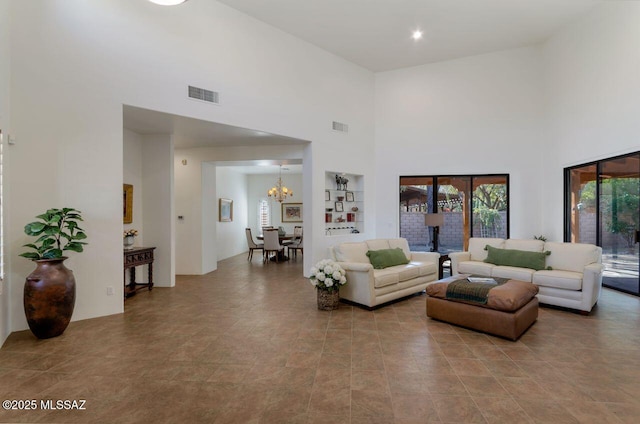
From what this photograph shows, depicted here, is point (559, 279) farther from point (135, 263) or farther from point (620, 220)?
point (135, 263)

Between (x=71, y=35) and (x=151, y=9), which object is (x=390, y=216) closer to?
(x=151, y=9)

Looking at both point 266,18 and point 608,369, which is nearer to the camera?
point 608,369

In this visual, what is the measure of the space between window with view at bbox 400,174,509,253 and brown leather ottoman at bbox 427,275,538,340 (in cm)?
326

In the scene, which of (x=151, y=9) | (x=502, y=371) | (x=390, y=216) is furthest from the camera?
(x=390, y=216)

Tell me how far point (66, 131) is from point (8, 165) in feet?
2.31

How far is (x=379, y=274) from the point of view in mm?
4461

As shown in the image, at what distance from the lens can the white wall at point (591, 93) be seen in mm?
4762

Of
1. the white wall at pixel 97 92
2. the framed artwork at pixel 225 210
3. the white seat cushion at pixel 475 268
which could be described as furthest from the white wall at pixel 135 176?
the white seat cushion at pixel 475 268

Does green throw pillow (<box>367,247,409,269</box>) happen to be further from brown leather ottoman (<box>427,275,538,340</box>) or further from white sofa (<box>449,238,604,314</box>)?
white sofa (<box>449,238,604,314</box>)

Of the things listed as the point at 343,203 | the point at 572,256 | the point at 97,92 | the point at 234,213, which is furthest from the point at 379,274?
the point at 234,213

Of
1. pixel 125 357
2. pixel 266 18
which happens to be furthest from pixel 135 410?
pixel 266 18

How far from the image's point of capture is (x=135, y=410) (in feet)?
7.01

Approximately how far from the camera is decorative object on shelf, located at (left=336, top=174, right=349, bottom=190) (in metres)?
7.07

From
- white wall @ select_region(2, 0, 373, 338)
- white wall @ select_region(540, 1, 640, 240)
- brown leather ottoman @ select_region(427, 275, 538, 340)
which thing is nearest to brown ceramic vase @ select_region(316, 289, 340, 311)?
brown leather ottoman @ select_region(427, 275, 538, 340)
